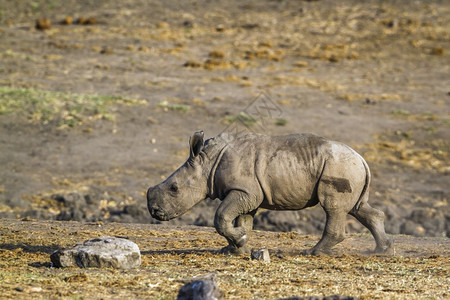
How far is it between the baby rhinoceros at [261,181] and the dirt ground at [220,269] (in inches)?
20.2

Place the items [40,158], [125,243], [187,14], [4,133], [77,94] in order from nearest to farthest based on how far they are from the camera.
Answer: [125,243] < [40,158] < [4,133] < [77,94] < [187,14]

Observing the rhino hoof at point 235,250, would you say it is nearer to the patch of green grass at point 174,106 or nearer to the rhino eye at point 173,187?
the rhino eye at point 173,187

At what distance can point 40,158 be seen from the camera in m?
21.5

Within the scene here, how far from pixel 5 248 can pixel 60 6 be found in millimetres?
28534

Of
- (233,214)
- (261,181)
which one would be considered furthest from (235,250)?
(261,181)

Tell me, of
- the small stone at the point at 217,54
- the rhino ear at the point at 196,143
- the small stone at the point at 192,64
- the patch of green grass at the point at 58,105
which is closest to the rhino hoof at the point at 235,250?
the rhino ear at the point at 196,143

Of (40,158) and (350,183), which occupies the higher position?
(350,183)

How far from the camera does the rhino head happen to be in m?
11.1

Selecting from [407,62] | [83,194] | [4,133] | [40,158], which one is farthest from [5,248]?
[407,62]

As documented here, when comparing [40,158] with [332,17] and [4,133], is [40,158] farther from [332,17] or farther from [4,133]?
[332,17]

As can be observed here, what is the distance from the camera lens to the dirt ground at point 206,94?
1969cm

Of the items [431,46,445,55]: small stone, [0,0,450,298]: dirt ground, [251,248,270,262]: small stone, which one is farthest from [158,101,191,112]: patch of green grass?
[251,248,270,262]: small stone

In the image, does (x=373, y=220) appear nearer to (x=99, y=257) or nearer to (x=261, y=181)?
(x=261, y=181)

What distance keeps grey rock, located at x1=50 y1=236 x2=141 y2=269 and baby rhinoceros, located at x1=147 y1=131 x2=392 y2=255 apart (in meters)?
1.36
